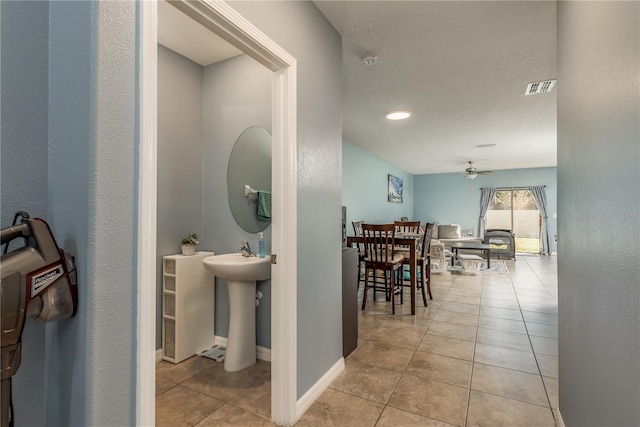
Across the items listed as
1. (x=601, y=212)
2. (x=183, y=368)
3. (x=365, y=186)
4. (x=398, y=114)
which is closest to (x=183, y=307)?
(x=183, y=368)

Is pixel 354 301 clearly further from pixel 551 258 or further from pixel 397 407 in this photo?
pixel 551 258

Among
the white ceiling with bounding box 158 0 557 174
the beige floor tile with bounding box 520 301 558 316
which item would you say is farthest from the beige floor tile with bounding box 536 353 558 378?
the white ceiling with bounding box 158 0 557 174

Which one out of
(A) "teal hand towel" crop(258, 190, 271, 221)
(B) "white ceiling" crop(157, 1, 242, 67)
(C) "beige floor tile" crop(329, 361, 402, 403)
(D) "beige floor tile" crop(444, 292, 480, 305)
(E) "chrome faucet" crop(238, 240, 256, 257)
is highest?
(B) "white ceiling" crop(157, 1, 242, 67)

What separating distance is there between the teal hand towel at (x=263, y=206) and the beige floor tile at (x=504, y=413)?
1.90m

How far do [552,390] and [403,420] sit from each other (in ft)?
3.66

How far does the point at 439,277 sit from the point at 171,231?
4.80 meters

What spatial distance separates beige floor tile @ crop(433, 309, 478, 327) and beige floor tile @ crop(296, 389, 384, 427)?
6.05 ft

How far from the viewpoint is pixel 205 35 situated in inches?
90.7

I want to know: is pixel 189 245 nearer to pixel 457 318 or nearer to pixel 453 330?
pixel 453 330

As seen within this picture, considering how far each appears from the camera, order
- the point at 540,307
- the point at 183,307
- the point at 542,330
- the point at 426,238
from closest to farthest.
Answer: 1. the point at 183,307
2. the point at 542,330
3. the point at 540,307
4. the point at 426,238

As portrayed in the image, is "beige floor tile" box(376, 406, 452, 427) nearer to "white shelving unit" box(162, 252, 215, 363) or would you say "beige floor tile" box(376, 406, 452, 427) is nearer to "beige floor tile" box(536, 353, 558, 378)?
"beige floor tile" box(536, 353, 558, 378)

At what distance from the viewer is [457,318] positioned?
3.42 meters

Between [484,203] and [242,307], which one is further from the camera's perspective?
[484,203]

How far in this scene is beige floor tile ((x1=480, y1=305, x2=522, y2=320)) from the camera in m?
3.50
